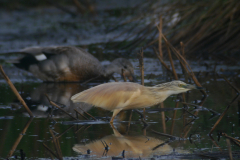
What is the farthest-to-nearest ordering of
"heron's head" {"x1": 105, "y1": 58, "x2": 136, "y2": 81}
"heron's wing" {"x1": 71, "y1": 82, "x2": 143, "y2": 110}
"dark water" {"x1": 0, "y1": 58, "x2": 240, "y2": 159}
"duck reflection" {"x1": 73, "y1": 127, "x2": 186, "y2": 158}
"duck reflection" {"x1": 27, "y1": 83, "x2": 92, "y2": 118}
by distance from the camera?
"heron's head" {"x1": 105, "y1": 58, "x2": 136, "y2": 81} → "duck reflection" {"x1": 27, "y1": 83, "x2": 92, "y2": 118} → "heron's wing" {"x1": 71, "y1": 82, "x2": 143, "y2": 110} → "dark water" {"x1": 0, "y1": 58, "x2": 240, "y2": 159} → "duck reflection" {"x1": 73, "y1": 127, "x2": 186, "y2": 158}

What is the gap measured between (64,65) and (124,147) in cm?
446

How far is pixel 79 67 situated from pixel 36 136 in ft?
12.9

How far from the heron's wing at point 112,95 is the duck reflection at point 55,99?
598 mm

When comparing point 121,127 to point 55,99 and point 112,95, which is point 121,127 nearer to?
point 112,95

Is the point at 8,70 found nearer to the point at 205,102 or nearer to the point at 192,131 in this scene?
the point at 205,102

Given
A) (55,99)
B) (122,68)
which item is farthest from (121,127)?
(122,68)

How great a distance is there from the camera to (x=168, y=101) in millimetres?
6781

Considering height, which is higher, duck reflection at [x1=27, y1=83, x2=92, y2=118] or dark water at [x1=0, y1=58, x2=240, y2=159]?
duck reflection at [x1=27, y1=83, x2=92, y2=118]

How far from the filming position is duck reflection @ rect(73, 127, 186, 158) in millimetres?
4116

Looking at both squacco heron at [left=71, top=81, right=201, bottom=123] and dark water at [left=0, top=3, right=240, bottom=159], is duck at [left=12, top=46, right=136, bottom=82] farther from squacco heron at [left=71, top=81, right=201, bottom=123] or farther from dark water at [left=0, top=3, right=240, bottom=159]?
squacco heron at [left=71, top=81, right=201, bottom=123]

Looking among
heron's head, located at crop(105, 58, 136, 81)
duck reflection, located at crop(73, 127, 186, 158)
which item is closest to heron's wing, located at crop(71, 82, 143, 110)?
duck reflection, located at crop(73, 127, 186, 158)

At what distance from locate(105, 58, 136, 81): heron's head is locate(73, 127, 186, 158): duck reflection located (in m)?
3.76

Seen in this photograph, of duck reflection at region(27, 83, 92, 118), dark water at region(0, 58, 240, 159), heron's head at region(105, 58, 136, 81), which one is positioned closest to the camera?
dark water at region(0, 58, 240, 159)

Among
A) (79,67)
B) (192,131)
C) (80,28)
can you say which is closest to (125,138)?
(192,131)
